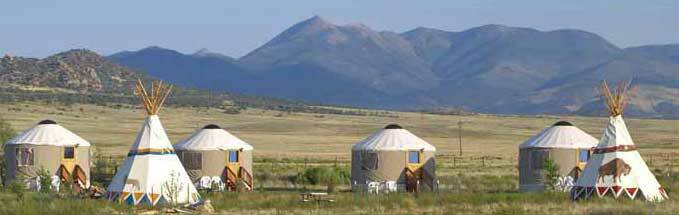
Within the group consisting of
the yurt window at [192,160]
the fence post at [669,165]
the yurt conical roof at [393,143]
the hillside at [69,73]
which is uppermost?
the hillside at [69,73]

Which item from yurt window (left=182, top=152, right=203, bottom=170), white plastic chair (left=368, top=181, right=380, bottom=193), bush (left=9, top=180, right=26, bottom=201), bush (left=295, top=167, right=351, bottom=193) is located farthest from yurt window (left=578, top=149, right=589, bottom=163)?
bush (left=9, top=180, right=26, bottom=201)

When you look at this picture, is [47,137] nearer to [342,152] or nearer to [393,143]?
[393,143]

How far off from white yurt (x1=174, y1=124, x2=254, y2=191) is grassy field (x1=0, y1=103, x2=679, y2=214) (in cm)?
131

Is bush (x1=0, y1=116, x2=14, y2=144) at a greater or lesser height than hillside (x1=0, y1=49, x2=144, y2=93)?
lesser

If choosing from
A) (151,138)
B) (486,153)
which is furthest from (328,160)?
(151,138)

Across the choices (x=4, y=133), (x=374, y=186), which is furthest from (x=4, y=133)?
(x=374, y=186)

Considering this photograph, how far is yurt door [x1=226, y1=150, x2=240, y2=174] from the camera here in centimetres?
5072

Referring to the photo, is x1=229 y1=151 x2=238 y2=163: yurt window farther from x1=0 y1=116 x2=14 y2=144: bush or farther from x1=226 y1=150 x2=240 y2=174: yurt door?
x1=0 y1=116 x2=14 y2=144: bush

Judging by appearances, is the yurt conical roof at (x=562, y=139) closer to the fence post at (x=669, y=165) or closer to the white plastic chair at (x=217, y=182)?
the fence post at (x=669, y=165)

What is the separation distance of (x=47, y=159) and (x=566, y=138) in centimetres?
1948

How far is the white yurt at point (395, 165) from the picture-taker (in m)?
49.7

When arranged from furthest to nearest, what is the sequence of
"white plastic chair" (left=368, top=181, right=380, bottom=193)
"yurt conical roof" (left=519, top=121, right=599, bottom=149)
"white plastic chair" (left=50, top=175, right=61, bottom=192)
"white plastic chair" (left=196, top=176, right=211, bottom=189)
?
"white plastic chair" (left=196, top=176, right=211, bottom=189)
"yurt conical roof" (left=519, top=121, right=599, bottom=149)
"white plastic chair" (left=368, top=181, right=380, bottom=193)
"white plastic chair" (left=50, top=175, right=61, bottom=192)

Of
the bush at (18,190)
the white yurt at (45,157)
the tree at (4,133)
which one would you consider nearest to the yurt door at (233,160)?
the white yurt at (45,157)

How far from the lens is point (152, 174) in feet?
131
